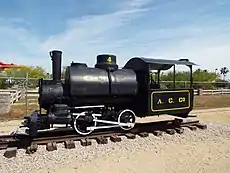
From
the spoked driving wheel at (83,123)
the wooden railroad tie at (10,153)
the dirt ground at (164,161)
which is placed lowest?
the dirt ground at (164,161)

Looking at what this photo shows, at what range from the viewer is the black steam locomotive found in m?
8.25

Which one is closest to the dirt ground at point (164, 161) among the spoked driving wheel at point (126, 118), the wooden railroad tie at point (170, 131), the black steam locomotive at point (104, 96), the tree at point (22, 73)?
the wooden railroad tie at point (170, 131)

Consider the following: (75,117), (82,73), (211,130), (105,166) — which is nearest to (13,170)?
(105,166)

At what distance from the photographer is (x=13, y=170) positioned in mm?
5984

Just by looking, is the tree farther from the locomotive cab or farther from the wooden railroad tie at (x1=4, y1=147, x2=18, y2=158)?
the wooden railroad tie at (x1=4, y1=147, x2=18, y2=158)

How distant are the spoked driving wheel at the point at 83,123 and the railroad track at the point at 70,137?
17cm

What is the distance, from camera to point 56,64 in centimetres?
846

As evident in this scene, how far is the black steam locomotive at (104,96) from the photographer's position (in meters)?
8.25

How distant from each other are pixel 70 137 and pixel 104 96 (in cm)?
164

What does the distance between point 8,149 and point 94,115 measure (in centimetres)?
264

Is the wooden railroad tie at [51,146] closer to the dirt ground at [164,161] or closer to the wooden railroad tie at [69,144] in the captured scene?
the wooden railroad tie at [69,144]

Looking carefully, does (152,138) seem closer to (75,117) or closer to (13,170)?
(75,117)

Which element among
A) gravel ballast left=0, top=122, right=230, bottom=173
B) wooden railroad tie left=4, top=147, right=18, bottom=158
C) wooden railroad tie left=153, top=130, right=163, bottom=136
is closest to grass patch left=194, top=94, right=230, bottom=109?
wooden railroad tie left=153, top=130, right=163, bottom=136

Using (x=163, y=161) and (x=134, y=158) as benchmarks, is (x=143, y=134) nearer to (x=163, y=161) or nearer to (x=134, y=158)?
(x=134, y=158)
